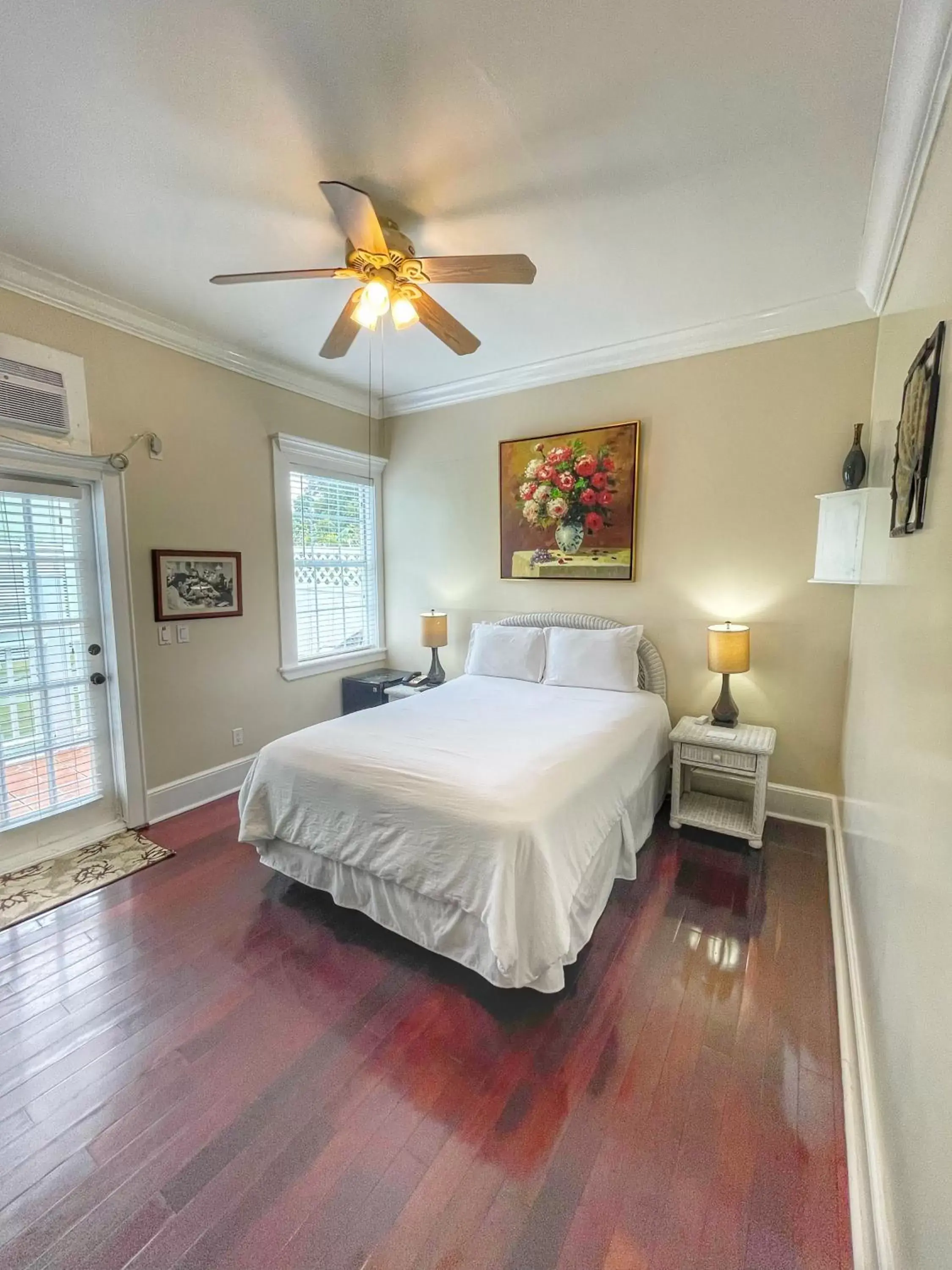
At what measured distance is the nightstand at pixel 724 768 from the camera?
2705 millimetres

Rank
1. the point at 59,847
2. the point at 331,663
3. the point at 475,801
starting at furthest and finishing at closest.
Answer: the point at 331,663 → the point at 59,847 → the point at 475,801

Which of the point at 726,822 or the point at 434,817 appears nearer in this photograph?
the point at 434,817

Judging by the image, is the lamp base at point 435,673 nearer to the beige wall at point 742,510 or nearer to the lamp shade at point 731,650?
the beige wall at point 742,510

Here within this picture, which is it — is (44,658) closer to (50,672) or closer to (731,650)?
(50,672)

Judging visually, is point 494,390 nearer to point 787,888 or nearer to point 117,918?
point 787,888

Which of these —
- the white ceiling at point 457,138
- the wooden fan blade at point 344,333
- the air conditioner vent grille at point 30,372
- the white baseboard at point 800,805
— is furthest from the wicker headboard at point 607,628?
the air conditioner vent grille at point 30,372

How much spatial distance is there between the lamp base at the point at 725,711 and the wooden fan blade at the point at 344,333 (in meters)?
2.64

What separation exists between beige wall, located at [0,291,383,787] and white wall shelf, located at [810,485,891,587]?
3398 mm

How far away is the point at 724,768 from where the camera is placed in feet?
9.11

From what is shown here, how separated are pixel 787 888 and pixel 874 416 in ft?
7.72

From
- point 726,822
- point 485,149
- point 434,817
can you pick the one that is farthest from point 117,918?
point 485,149

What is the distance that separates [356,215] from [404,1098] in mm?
2723

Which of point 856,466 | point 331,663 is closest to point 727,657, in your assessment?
point 856,466

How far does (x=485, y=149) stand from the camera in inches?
67.0
